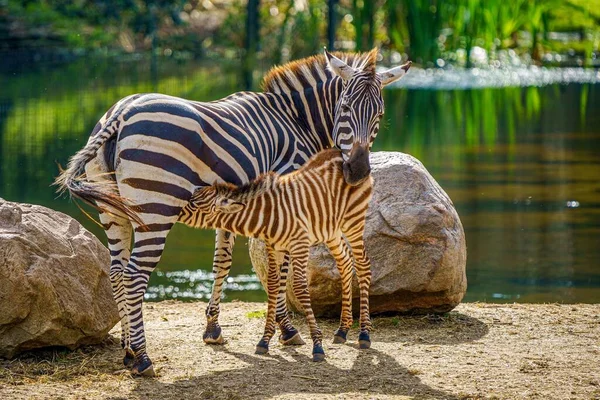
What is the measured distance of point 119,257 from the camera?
652 cm

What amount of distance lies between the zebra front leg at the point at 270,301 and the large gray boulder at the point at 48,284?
3.55 ft

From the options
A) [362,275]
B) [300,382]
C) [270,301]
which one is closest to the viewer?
[300,382]

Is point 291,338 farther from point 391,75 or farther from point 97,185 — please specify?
point 391,75

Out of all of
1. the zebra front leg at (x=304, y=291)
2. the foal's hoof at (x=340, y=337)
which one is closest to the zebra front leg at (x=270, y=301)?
the zebra front leg at (x=304, y=291)

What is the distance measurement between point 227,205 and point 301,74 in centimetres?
152

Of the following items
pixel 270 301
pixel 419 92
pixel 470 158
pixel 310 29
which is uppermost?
pixel 310 29

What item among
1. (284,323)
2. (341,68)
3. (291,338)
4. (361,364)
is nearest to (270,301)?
(284,323)

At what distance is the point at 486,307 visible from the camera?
26.9 ft

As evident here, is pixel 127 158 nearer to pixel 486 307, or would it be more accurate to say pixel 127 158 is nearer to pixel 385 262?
pixel 385 262

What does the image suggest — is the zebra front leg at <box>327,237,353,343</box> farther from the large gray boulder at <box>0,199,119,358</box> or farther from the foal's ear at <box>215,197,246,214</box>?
the large gray boulder at <box>0,199,119,358</box>

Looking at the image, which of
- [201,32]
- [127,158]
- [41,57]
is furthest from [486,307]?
[201,32]

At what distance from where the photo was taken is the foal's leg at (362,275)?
22.5ft

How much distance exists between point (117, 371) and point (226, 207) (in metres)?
1.29

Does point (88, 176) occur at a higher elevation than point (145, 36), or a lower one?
lower
